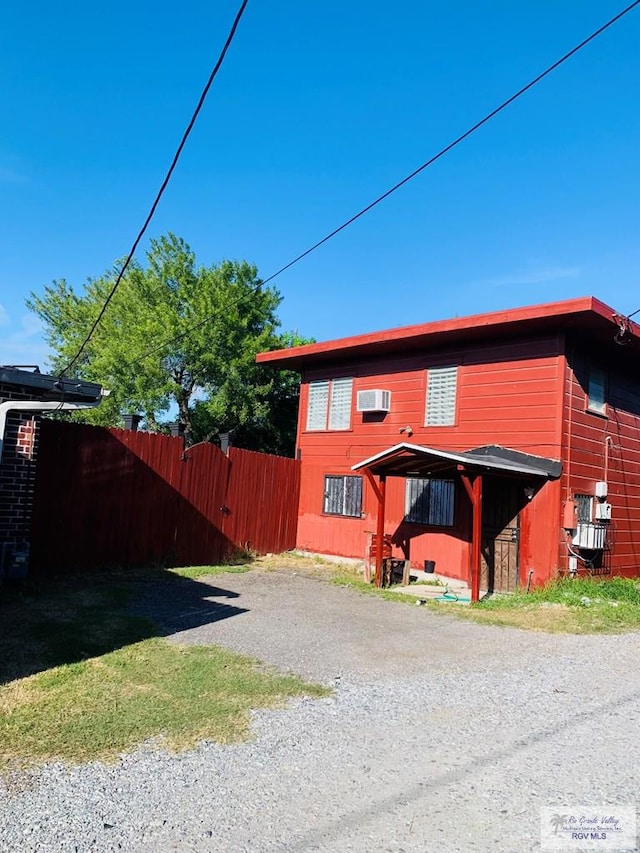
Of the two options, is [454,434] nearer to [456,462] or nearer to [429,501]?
[429,501]

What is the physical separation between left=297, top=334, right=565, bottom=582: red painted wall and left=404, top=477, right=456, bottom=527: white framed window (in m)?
0.15

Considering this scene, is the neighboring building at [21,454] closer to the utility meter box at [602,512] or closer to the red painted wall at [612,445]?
the red painted wall at [612,445]

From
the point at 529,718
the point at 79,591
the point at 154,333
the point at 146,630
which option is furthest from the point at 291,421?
the point at 529,718

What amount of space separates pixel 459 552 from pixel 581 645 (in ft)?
15.2

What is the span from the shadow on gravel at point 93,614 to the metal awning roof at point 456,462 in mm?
3430

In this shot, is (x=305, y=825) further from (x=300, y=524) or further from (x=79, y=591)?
(x=300, y=524)

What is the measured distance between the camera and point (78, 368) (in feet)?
94.3

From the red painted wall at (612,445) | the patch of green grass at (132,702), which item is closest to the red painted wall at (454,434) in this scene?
the red painted wall at (612,445)

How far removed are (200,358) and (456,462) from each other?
50.6 feet

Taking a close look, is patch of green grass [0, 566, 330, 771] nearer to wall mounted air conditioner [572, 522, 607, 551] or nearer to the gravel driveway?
the gravel driveway

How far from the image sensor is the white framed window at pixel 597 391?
1126 centimetres

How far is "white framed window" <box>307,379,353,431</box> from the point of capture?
47.0ft

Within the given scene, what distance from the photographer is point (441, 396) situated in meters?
12.4

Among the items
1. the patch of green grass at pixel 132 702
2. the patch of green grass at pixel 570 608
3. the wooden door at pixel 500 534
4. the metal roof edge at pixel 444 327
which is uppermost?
the metal roof edge at pixel 444 327
